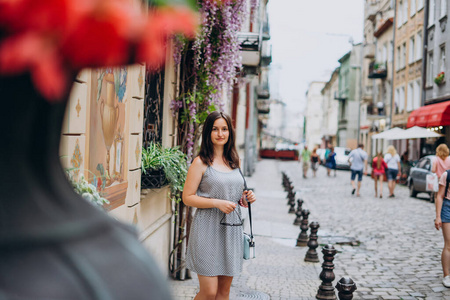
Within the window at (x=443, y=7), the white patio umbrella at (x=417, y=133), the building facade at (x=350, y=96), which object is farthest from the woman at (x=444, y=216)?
the building facade at (x=350, y=96)

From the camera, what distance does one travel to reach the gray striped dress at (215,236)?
4.14 meters

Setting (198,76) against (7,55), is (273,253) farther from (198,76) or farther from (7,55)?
(7,55)

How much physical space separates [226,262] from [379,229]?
8.52 meters

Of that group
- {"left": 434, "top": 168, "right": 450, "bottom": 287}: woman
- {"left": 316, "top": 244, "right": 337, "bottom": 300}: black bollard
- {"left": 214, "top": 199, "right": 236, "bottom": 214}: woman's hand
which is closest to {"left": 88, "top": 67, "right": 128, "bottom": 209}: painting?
{"left": 214, "top": 199, "right": 236, "bottom": 214}: woman's hand

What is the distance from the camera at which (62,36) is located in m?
0.68

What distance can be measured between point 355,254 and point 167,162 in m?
4.77

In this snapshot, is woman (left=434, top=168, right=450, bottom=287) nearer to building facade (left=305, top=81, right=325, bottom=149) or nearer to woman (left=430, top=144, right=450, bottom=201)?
woman (left=430, top=144, right=450, bottom=201)

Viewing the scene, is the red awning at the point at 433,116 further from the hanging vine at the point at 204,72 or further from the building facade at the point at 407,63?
the hanging vine at the point at 204,72

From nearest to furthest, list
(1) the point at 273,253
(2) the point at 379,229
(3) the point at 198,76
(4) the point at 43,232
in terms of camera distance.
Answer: (4) the point at 43,232, (3) the point at 198,76, (1) the point at 273,253, (2) the point at 379,229

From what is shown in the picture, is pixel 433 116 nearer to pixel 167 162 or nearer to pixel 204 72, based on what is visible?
pixel 204 72

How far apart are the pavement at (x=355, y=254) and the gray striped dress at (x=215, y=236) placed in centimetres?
203

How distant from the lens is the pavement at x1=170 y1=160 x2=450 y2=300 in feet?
22.0

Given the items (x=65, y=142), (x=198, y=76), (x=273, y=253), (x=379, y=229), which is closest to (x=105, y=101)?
(x=65, y=142)

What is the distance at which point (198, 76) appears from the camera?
278 inches
